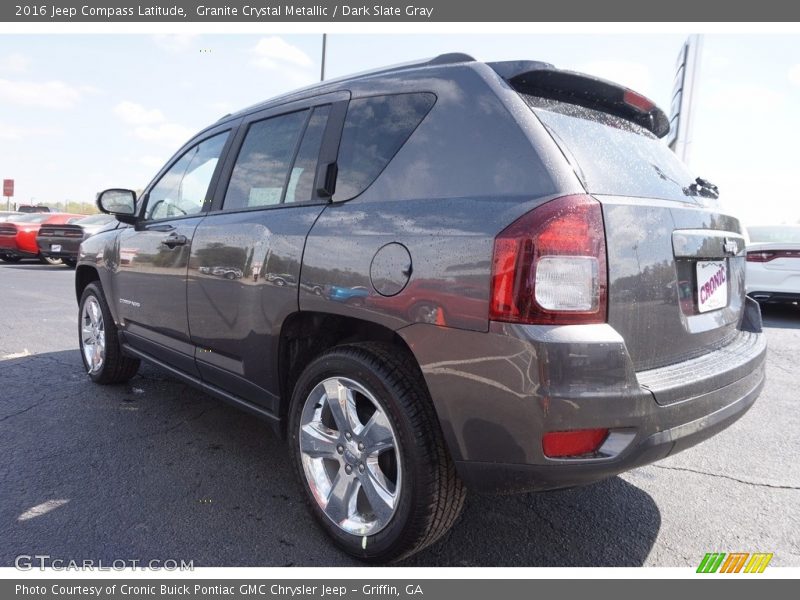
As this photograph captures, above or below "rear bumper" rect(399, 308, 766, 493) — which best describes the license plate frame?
above

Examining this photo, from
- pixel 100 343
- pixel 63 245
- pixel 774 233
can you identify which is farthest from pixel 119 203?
pixel 63 245

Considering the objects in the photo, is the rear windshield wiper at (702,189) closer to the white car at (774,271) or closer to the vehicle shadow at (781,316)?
the white car at (774,271)

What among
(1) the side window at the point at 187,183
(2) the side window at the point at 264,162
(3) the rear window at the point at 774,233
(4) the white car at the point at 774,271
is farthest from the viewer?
(3) the rear window at the point at 774,233

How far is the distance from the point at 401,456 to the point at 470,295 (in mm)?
637

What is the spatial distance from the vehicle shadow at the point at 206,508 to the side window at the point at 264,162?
1.38 m

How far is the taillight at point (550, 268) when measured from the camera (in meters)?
1.73

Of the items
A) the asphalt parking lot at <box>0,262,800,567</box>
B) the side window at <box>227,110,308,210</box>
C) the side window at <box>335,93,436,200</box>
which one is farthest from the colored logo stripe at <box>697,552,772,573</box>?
the side window at <box>227,110,308,210</box>

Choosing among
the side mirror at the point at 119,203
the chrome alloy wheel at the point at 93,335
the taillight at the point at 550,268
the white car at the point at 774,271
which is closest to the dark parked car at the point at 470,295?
the taillight at the point at 550,268

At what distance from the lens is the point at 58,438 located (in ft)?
10.9

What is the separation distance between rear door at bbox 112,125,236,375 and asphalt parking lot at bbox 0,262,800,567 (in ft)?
1.73

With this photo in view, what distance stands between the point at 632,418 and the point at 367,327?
1.06 metres

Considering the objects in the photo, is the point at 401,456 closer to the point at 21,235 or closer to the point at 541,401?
the point at 541,401

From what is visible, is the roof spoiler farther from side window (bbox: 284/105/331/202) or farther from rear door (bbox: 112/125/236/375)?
rear door (bbox: 112/125/236/375)

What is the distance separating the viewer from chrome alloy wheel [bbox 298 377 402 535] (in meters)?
2.12
